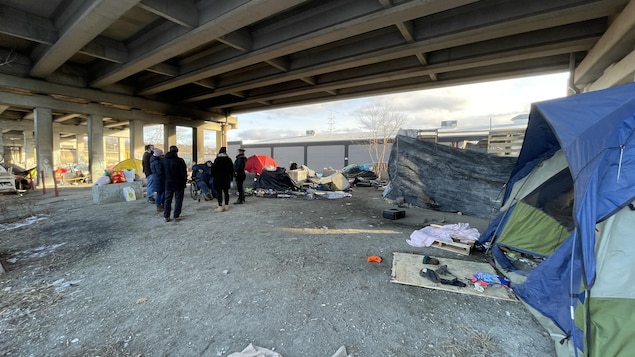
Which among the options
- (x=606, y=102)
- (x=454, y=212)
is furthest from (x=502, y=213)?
(x=454, y=212)

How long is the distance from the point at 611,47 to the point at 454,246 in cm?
644

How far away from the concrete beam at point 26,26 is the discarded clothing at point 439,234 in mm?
12328

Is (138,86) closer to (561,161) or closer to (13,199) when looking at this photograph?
(13,199)

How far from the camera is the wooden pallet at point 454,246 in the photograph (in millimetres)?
4324

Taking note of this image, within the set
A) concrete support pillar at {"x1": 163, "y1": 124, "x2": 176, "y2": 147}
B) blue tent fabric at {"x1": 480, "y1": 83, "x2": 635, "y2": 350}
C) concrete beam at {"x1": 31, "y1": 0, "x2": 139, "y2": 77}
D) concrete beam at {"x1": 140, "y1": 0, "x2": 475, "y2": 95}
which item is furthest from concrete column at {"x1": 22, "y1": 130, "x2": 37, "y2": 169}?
blue tent fabric at {"x1": 480, "y1": 83, "x2": 635, "y2": 350}

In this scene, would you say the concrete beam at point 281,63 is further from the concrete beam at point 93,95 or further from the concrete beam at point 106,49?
the concrete beam at point 93,95

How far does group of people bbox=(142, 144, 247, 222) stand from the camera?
244 inches

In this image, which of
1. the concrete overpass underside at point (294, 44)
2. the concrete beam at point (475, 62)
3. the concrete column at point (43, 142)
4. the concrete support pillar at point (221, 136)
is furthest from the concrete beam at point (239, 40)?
the concrete support pillar at point (221, 136)

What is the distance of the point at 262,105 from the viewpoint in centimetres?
1808

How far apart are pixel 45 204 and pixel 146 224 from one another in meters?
5.67

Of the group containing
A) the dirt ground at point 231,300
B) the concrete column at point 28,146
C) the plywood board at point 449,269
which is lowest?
the dirt ground at point 231,300

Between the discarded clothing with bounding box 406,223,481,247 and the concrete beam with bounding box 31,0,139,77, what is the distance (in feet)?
26.4

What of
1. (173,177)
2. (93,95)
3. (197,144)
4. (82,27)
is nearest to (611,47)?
(173,177)

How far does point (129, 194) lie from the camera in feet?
29.5
